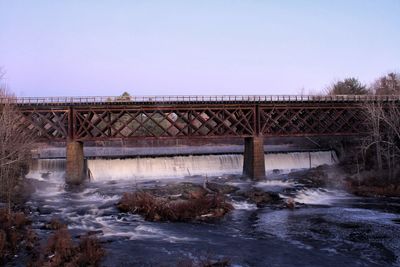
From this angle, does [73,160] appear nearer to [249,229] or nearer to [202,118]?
[202,118]

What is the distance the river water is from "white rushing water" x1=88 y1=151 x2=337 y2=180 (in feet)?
11.9

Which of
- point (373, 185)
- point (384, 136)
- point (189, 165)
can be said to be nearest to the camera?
point (373, 185)

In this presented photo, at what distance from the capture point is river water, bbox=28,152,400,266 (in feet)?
61.6

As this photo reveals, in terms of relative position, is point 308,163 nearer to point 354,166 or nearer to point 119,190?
point 354,166

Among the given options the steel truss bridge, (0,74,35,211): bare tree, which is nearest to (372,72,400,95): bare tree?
the steel truss bridge

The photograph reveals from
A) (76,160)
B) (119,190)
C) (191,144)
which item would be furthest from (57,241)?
(191,144)

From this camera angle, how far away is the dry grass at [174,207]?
2648 cm

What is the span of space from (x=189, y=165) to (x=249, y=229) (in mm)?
24467

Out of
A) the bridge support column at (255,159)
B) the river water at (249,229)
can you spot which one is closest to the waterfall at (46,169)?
the river water at (249,229)

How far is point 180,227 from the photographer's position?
24.5m

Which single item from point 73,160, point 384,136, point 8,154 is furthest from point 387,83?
point 8,154

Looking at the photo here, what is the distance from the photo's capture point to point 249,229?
24.1m

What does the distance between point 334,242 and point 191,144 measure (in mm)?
52680

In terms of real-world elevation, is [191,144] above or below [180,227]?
above
